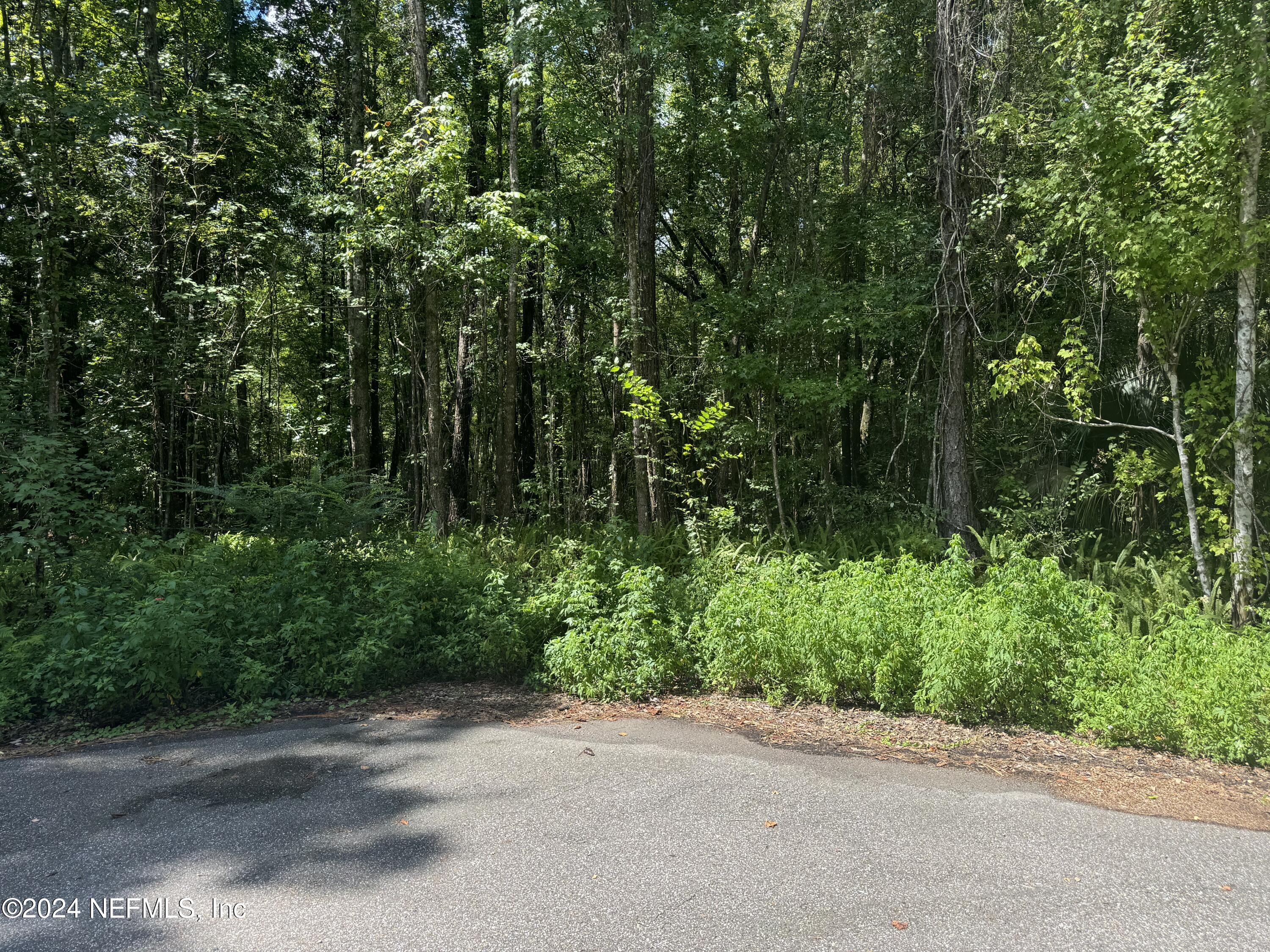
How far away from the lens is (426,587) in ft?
24.1

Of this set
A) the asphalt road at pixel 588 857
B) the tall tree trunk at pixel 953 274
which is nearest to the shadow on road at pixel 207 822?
the asphalt road at pixel 588 857

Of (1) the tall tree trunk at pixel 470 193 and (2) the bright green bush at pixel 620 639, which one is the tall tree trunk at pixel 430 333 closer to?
(1) the tall tree trunk at pixel 470 193

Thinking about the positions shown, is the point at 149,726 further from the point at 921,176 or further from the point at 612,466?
the point at 921,176

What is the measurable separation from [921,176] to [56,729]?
13531mm

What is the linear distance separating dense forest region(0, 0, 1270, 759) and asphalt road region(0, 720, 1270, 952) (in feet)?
4.64

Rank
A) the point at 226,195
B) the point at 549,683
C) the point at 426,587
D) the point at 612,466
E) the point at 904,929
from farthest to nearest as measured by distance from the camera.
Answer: the point at 612,466
the point at 226,195
the point at 426,587
the point at 549,683
the point at 904,929

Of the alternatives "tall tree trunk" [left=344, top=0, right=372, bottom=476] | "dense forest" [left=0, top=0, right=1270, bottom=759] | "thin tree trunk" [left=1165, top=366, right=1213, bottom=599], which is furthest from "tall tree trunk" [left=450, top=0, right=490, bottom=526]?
"thin tree trunk" [left=1165, top=366, right=1213, bottom=599]

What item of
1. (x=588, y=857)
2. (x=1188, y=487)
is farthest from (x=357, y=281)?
(x=1188, y=487)

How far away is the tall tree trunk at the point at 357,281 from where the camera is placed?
12.0 meters

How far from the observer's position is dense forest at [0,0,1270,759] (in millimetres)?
6480

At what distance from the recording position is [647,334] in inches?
406

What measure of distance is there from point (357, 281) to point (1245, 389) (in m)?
11.9

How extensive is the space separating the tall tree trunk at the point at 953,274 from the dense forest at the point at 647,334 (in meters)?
0.07

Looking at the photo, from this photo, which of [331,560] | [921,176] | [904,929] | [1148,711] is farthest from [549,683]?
[921,176]
